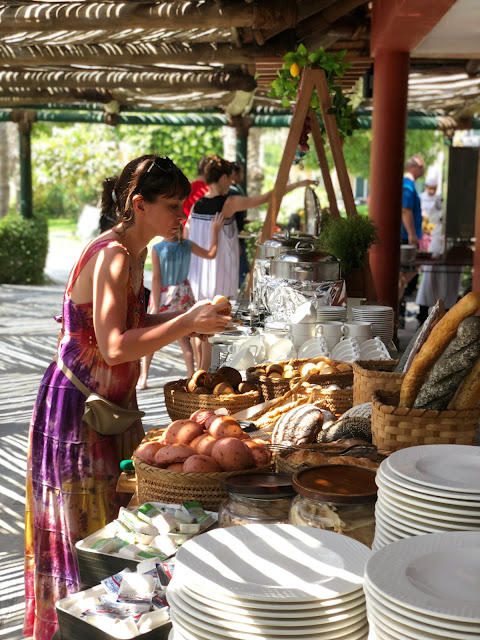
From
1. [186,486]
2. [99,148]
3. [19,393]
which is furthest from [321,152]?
[99,148]

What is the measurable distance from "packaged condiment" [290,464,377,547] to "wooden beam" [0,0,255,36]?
5.11m

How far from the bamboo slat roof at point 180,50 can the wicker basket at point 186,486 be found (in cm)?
487

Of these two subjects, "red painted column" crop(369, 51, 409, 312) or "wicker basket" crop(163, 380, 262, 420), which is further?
"red painted column" crop(369, 51, 409, 312)

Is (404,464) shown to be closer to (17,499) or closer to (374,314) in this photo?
(374,314)

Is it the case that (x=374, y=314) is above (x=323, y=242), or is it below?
below

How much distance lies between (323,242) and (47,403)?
2.72 m

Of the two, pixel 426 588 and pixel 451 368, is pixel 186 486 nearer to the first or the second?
pixel 451 368

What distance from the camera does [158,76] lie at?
9617mm

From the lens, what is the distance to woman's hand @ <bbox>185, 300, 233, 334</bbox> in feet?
7.32

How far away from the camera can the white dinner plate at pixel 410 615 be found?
1.02m

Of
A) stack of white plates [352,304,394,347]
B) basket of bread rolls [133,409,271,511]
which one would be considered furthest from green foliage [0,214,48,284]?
basket of bread rolls [133,409,271,511]

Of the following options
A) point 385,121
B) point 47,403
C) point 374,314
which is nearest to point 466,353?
point 47,403

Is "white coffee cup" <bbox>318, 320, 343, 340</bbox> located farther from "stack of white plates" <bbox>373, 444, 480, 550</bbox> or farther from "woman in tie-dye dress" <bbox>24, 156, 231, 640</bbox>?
"stack of white plates" <bbox>373, 444, 480, 550</bbox>

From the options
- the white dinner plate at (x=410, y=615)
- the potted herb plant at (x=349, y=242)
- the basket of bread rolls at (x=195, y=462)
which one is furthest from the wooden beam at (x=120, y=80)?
the white dinner plate at (x=410, y=615)
